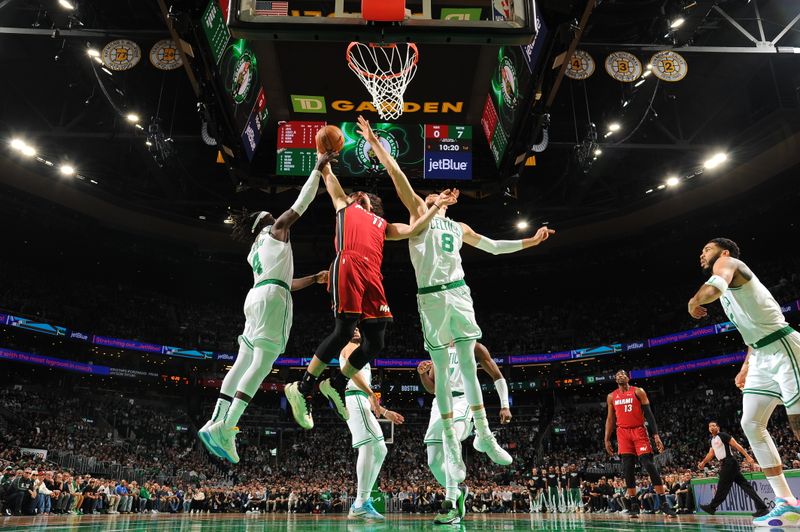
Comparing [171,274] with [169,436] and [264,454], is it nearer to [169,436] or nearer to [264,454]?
[169,436]

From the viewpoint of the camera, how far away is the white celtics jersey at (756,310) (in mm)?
4637

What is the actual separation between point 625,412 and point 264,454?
24175 mm

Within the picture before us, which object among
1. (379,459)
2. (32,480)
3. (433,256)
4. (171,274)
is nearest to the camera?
(433,256)

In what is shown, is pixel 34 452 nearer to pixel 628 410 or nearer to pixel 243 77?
pixel 243 77

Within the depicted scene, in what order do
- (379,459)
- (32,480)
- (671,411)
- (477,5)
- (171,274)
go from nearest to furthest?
(379,459) → (477,5) → (32,480) → (671,411) → (171,274)

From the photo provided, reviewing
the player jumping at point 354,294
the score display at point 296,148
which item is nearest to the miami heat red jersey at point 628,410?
the player jumping at point 354,294

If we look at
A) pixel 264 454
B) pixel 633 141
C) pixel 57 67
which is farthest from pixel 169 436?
pixel 633 141

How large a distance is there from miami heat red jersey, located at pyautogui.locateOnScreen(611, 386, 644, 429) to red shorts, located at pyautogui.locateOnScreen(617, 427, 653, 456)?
8 cm

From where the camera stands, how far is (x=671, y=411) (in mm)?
28266

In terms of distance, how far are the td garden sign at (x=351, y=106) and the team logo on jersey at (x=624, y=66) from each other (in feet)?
10.3

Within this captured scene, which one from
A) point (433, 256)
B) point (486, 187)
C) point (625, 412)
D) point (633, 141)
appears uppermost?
point (633, 141)

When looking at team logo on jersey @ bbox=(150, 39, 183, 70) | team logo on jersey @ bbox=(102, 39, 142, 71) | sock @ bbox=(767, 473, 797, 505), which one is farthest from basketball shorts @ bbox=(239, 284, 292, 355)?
team logo on jersey @ bbox=(150, 39, 183, 70)

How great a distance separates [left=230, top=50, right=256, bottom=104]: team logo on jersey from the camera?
9508mm

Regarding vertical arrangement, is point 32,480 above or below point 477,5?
below
